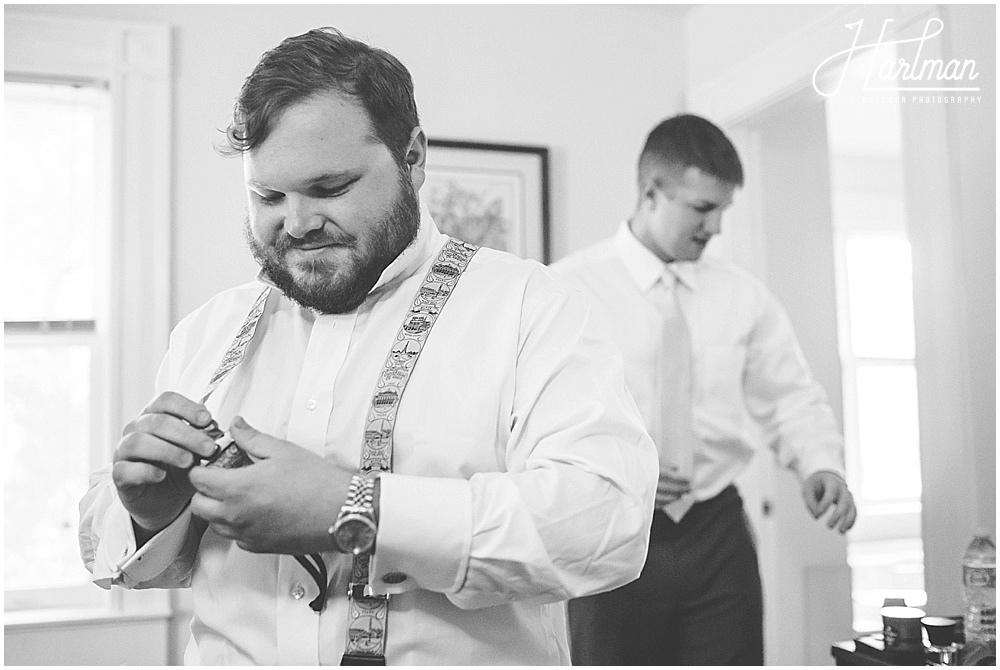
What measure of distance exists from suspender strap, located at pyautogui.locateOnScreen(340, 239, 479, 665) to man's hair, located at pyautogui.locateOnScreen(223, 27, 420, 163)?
18 cm

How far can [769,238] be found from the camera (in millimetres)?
2990

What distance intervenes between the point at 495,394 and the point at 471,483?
13 cm

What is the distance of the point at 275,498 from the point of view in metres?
0.89

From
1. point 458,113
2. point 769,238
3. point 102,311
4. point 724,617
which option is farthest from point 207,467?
point 769,238

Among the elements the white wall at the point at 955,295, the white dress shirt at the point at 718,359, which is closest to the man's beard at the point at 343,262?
the white dress shirt at the point at 718,359

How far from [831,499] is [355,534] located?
1484mm

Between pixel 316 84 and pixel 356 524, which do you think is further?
pixel 316 84

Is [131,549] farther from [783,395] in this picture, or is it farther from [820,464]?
[783,395]

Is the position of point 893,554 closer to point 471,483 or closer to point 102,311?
point 102,311

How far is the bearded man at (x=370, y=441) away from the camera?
921mm

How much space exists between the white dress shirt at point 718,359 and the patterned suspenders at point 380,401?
111cm

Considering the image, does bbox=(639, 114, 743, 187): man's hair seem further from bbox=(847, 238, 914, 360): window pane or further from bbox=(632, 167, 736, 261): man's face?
bbox=(847, 238, 914, 360): window pane

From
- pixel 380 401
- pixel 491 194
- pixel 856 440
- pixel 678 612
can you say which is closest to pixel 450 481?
pixel 380 401

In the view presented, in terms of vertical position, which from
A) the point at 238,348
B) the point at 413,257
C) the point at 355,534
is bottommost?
the point at 355,534
